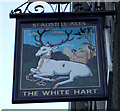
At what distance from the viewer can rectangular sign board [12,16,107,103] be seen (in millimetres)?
7168

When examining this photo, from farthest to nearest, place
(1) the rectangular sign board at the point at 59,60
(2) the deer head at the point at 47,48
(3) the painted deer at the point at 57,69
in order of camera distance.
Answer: (2) the deer head at the point at 47,48 → (3) the painted deer at the point at 57,69 → (1) the rectangular sign board at the point at 59,60

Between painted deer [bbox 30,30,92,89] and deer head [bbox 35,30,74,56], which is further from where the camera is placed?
deer head [bbox 35,30,74,56]

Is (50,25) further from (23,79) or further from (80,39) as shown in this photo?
(23,79)

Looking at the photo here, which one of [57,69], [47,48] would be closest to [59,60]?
[57,69]

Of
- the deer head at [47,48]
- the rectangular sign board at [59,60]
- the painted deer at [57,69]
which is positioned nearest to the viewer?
the rectangular sign board at [59,60]

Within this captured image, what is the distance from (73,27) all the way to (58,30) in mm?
325

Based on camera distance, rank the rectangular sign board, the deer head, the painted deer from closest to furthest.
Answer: the rectangular sign board
the painted deer
the deer head

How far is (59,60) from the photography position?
768 centimetres

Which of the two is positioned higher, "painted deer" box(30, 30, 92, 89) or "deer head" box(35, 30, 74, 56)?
"deer head" box(35, 30, 74, 56)

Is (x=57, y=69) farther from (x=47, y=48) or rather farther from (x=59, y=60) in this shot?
(x=47, y=48)

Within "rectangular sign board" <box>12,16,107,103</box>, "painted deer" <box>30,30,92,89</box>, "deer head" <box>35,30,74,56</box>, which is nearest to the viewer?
"rectangular sign board" <box>12,16,107,103</box>

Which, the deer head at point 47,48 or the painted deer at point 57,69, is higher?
the deer head at point 47,48

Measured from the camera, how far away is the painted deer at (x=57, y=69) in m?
7.40

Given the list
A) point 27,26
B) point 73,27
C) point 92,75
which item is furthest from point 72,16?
point 92,75
